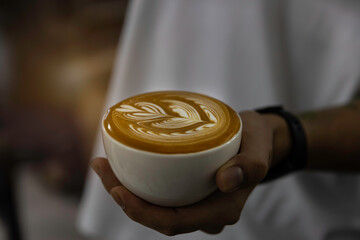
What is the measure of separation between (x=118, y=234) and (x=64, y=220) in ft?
1.62

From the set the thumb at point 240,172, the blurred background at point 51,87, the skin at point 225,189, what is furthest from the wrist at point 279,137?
the blurred background at point 51,87

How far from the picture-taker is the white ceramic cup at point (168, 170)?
27cm

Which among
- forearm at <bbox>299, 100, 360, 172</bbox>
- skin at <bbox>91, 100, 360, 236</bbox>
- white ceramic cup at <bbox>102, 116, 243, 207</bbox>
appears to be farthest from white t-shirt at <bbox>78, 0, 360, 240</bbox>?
white ceramic cup at <bbox>102, 116, 243, 207</bbox>

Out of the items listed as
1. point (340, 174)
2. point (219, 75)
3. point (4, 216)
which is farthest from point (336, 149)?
point (4, 216)

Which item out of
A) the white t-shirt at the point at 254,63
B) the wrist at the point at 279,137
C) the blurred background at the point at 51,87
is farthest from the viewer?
the blurred background at the point at 51,87

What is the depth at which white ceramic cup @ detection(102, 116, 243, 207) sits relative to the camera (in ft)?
0.90

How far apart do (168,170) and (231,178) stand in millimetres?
54

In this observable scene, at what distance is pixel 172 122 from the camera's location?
323mm

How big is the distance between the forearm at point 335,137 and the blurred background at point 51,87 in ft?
2.46

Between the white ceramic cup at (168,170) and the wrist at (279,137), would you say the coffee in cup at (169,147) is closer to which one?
the white ceramic cup at (168,170)

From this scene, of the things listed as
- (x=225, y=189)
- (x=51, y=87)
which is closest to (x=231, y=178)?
(x=225, y=189)

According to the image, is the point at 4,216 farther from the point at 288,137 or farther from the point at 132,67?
the point at 288,137

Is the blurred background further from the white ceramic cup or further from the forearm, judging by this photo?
the white ceramic cup

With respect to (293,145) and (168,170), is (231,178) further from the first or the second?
(293,145)
